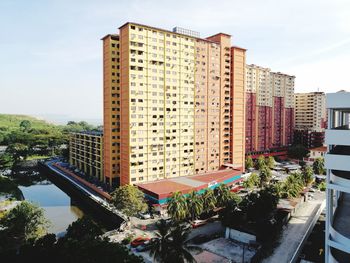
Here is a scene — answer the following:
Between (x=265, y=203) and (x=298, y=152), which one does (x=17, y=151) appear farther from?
(x=298, y=152)

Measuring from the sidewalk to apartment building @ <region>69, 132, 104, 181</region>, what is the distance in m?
41.6

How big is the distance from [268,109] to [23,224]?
8404cm

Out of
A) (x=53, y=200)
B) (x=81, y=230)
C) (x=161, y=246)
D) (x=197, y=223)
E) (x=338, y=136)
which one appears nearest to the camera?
(x=338, y=136)

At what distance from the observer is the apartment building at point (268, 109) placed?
301 ft

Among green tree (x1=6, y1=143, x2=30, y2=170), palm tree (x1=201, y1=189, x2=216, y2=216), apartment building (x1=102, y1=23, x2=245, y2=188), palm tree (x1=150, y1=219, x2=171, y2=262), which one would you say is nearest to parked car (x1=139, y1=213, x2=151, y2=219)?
palm tree (x1=201, y1=189, x2=216, y2=216)

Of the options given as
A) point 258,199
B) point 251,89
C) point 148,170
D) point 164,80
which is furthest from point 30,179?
point 251,89

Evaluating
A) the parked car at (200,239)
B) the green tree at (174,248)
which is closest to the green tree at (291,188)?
the parked car at (200,239)

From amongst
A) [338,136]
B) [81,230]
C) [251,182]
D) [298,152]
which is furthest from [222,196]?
[298,152]

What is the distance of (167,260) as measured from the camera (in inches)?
946

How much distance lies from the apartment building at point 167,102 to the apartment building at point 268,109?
21.1 m

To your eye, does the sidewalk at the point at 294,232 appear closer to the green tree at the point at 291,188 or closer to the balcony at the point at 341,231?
the green tree at the point at 291,188

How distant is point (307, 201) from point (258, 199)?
20.5 metres

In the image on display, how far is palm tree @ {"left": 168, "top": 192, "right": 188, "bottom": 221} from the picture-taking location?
124ft

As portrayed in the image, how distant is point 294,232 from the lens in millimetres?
38406
